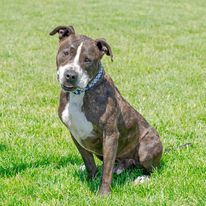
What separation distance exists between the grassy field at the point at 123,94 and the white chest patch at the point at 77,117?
591 millimetres

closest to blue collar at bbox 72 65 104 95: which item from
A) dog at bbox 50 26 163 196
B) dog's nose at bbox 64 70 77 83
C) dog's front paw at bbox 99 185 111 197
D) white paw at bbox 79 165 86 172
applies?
dog at bbox 50 26 163 196

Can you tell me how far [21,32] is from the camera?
1489cm

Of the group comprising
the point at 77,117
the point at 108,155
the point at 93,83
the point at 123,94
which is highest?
Result: the point at 93,83

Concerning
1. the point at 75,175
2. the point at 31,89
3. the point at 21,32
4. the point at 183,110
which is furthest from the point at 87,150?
the point at 21,32

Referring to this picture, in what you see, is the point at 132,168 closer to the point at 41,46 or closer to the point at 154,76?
the point at 154,76

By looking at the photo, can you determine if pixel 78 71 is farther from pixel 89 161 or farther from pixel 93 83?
pixel 89 161

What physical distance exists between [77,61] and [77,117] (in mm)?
554

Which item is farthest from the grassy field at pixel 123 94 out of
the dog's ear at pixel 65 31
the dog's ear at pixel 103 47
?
the dog's ear at pixel 65 31

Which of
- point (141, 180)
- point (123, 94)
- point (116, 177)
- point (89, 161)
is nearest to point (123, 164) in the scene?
point (116, 177)

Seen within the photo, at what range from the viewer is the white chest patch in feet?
15.0

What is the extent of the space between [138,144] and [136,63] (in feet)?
19.6

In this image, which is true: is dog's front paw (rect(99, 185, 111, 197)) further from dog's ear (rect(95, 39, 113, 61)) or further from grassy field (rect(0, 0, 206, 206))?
dog's ear (rect(95, 39, 113, 61))

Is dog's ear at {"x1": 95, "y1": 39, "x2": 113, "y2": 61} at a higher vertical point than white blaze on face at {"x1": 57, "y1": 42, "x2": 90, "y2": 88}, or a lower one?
higher

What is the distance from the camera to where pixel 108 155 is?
4.62m
